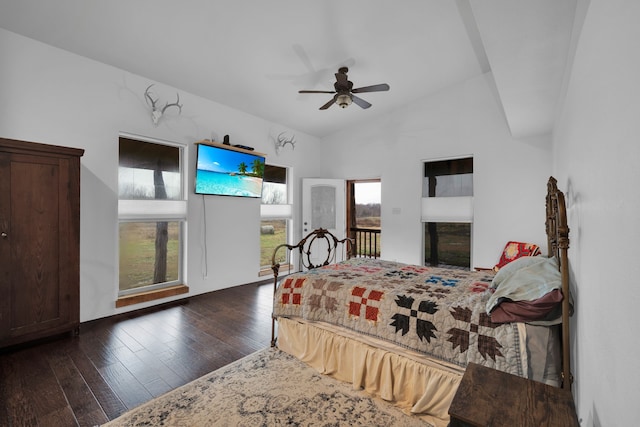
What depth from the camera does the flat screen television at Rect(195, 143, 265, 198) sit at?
432 cm

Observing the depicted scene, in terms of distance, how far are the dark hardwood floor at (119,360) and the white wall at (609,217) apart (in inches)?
95.1

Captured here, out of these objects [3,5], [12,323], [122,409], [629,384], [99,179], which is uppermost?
[3,5]

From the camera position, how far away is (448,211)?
500 cm

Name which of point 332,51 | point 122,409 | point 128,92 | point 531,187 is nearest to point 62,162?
point 128,92

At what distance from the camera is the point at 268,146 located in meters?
5.44

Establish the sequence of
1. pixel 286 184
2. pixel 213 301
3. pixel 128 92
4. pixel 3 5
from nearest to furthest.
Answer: pixel 3 5 < pixel 128 92 < pixel 213 301 < pixel 286 184

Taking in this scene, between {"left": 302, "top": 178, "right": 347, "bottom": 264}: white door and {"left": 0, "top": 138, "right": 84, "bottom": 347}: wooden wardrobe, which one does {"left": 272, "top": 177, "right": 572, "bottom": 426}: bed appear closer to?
{"left": 0, "top": 138, "right": 84, "bottom": 347}: wooden wardrobe

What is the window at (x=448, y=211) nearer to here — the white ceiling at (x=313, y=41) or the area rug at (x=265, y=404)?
the white ceiling at (x=313, y=41)

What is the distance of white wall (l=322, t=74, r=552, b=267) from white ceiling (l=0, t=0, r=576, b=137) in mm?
369

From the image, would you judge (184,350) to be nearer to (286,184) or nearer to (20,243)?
(20,243)

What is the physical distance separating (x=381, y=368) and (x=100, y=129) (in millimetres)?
3821

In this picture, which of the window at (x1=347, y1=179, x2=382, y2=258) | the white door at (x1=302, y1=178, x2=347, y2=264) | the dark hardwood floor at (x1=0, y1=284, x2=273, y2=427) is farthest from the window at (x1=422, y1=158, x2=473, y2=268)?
the dark hardwood floor at (x1=0, y1=284, x2=273, y2=427)

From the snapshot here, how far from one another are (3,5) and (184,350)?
3.38 meters

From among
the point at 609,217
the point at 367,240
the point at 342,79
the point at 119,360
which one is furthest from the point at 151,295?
the point at 609,217
